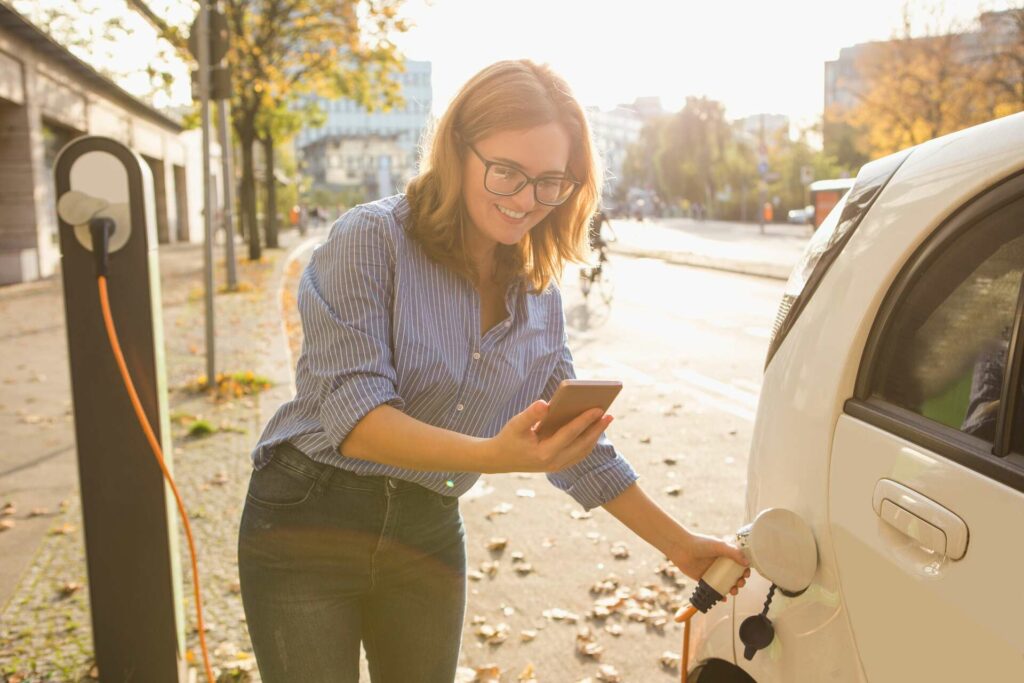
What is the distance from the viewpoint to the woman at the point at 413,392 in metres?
1.83

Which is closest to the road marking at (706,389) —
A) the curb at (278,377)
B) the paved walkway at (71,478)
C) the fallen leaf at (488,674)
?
the curb at (278,377)

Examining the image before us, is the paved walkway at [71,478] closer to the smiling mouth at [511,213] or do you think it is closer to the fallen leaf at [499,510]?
the fallen leaf at [499,510]

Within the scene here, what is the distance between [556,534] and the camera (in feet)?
18.2

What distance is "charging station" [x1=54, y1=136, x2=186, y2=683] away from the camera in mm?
2832

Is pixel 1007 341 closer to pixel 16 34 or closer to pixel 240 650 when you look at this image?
pixel 240 650

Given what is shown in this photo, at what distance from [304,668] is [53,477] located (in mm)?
5116

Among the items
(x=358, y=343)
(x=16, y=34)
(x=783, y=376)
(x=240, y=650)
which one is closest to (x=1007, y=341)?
(x=783, y=376)

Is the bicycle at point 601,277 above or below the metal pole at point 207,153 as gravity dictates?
below

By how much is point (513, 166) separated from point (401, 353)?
1.41 feet

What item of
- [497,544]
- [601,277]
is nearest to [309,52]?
[601,277]

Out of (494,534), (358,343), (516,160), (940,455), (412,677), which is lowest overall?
(494,534)

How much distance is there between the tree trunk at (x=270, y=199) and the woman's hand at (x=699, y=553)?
31.7 meters

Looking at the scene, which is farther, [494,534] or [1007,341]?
[494,534]

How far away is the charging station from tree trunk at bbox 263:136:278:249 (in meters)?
30.5
